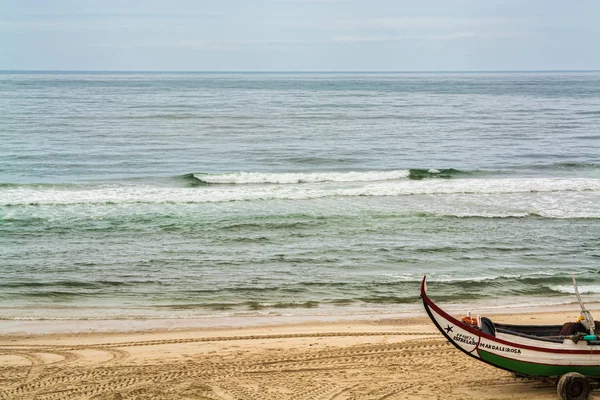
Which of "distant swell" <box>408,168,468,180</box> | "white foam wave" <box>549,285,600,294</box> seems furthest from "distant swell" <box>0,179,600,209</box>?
"white foam wave" <box>549,285,600,294</box>

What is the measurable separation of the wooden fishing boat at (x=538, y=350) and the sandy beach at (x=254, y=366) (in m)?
0.50

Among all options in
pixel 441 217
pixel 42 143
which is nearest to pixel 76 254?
pixel 441 217

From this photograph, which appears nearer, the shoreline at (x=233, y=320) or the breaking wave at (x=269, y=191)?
the shoreline at (x=233, y=320)

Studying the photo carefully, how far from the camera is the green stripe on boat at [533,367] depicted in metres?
9.65

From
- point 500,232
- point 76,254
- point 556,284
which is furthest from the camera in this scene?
point 500,232

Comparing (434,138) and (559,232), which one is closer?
(559,232)

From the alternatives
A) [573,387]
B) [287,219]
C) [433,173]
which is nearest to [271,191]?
[287,219]

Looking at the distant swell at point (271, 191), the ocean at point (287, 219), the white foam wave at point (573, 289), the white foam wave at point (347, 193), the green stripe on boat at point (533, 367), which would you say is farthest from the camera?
the distant swell at point (271, 191)

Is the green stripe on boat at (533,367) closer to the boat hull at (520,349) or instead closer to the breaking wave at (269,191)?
the boat hull at (520,349)

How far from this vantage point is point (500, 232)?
845 inches

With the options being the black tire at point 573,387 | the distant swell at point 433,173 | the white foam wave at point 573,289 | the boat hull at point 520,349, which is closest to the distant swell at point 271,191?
the distant swell at point 433,173

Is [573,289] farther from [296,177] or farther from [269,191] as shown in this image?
[296,177]

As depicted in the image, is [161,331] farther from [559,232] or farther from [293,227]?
[559,232]

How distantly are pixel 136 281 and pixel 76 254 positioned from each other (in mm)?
3103
